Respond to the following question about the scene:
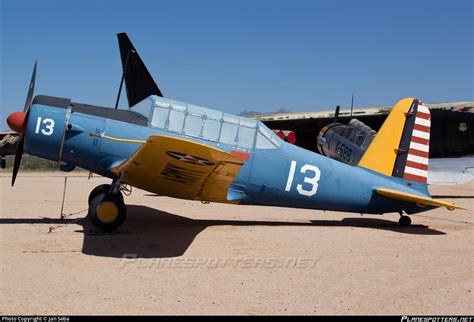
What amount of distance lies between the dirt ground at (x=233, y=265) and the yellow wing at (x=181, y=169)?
29.9 inches

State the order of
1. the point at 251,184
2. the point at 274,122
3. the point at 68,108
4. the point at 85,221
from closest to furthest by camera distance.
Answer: the point at 68,108
the point at 251,184
the point at 85,221
the point at 274,122

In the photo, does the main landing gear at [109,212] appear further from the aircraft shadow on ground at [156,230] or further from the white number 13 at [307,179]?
the white number 13 at [307,179]

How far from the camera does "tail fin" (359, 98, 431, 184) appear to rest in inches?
361

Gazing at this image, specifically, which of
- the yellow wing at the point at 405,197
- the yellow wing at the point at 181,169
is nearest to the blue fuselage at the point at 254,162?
the yellow wing at the point at 405,197

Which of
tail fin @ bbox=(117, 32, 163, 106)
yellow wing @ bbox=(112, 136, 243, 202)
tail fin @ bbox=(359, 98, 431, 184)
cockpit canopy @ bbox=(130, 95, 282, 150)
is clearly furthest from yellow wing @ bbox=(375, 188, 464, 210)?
tail fin @ bbox=(117, 32, 163, 106)

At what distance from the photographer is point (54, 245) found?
6.79 m

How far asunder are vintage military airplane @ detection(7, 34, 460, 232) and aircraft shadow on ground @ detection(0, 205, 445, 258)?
37 centimetres

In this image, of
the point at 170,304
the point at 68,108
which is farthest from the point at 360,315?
the point at 68,108

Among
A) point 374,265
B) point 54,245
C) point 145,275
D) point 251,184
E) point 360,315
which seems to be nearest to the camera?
point 360,315

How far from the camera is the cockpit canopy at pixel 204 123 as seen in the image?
320 inches

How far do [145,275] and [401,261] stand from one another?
3.46 metres

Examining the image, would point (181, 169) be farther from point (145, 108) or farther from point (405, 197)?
point (405, 197)

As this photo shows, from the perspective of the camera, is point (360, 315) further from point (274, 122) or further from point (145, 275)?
point (274, 122)

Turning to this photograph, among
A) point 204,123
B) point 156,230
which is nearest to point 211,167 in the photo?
point 204,123
